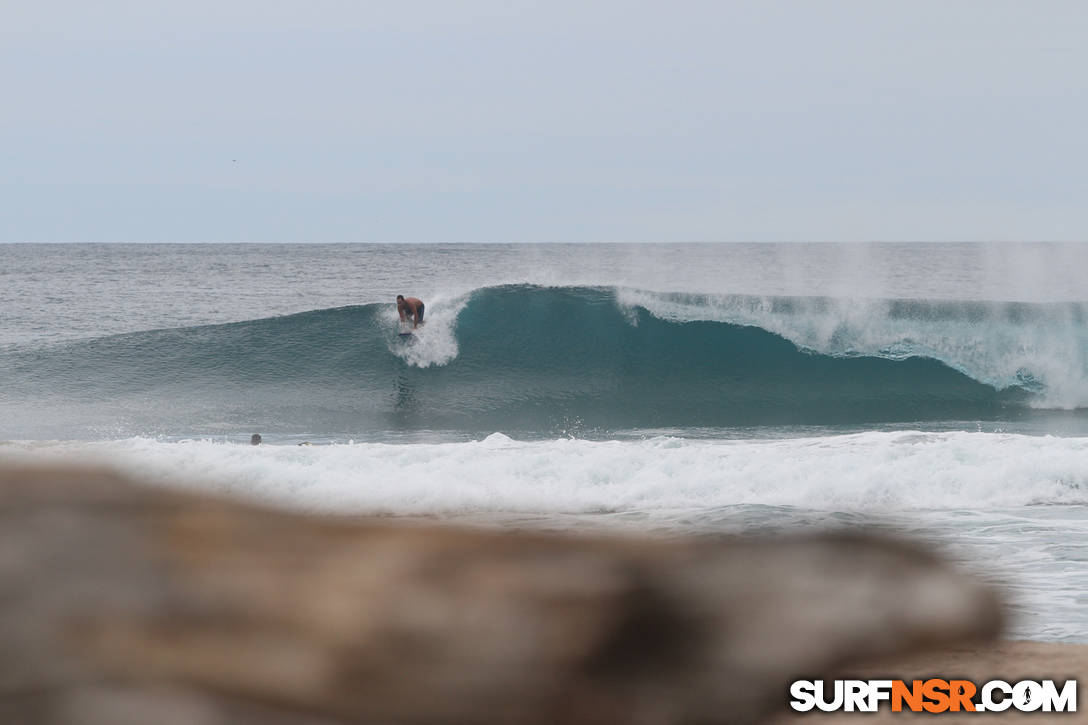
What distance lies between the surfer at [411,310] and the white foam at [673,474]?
9711mm

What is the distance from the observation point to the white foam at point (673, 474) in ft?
28.7

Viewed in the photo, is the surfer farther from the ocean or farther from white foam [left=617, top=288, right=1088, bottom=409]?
white foam [left=617, top=288, right=1088, bottom=409]

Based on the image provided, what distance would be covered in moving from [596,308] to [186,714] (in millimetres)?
20766

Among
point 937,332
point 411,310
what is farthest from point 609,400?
point 937,332

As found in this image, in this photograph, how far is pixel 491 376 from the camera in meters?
18.7

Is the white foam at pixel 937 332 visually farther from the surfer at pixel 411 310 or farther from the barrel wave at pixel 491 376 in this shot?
the surfer at pixel 411 310

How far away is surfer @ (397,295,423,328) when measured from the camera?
20469mm

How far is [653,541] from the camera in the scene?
3.16 ft

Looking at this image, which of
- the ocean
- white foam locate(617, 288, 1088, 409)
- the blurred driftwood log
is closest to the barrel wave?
the ocean

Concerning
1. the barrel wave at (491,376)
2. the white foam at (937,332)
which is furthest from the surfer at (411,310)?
the white foam at (937,332)

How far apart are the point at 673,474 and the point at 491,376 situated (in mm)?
9460

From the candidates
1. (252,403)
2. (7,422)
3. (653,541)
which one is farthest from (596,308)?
(653,541)

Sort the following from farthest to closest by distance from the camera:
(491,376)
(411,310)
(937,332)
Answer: (411,310), (937,332), (491,376)

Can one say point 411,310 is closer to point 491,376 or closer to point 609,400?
point 491,376
